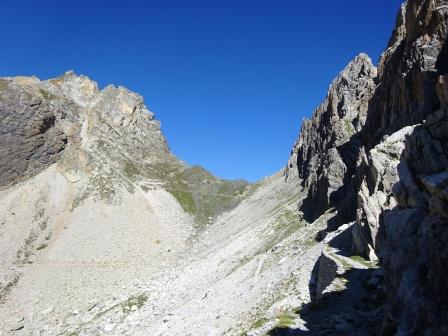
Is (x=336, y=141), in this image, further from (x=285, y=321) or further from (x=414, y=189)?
(x=414, y=189)

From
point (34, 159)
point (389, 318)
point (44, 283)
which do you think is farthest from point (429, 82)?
point (34, 159)

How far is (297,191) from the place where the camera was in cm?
8931

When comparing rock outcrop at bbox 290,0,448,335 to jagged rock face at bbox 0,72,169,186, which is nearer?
rock outcrop at bbox 290,0,448,335

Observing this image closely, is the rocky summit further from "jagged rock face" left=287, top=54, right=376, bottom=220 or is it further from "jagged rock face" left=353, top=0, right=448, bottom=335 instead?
"jagged rock face" left=287, top=54, right=376, bottom=220

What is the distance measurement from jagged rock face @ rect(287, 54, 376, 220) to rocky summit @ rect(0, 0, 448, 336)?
1.21 ft

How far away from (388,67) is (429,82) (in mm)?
14949

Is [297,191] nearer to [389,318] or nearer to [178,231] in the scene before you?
[178,231]

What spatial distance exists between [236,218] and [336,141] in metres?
31.4

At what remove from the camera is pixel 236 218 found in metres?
94.6

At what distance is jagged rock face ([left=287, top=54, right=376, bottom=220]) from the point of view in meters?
61.9

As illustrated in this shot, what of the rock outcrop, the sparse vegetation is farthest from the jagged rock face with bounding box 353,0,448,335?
the sparse vegetation

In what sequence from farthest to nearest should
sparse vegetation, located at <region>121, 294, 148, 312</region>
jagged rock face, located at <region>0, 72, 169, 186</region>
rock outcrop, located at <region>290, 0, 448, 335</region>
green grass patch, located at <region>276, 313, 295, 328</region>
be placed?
jagged rock face, located at <region>0, 72, 169, 186</region>, sparse vegetation, located at <region>121, 294, 148, 312</region>, green grass patch, located at <region>276, 313, 295, 328</region>, rock outcrop, located at <region>290, 0, 448, 335</region>

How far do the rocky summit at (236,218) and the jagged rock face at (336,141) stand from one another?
37 centimetres

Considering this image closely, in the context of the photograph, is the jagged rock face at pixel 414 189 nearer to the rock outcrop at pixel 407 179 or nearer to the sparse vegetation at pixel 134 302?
the rock outcrop at pixel 407 179
